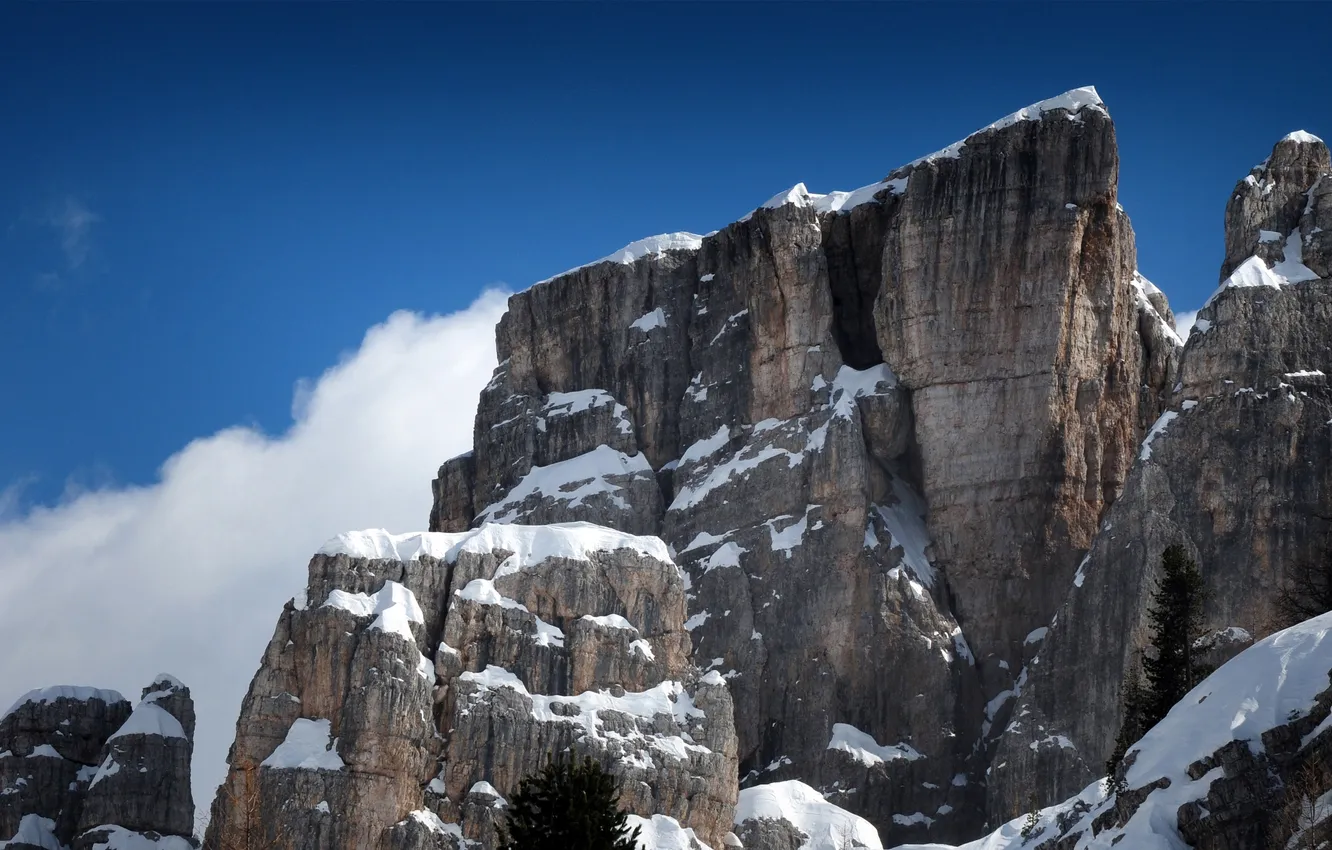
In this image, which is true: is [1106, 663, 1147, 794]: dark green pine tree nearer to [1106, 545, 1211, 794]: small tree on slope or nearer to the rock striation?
[1106, 545, 1211, 794]: small tree on slope

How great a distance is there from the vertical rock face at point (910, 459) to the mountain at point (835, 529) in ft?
0.80

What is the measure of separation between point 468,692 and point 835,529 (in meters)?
31.7

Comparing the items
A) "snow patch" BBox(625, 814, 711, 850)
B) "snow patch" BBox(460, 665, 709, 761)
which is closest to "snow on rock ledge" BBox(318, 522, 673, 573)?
"snow patch" BBox(460, 665, 709, 761)

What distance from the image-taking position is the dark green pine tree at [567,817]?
69.6 m

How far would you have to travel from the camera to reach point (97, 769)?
494 ft

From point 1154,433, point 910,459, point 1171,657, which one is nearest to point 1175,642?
point 1171,657

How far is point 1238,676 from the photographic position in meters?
91.2

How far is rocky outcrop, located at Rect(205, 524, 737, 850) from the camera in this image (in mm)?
134875

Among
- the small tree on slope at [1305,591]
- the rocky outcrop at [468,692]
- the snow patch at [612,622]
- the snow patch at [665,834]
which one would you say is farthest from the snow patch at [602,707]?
the small tree on slope at [1305,591]

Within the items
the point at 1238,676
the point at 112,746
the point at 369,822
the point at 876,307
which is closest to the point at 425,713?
the point at 369,822

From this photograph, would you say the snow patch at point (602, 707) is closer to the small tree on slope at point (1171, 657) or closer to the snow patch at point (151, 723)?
the snow patch at point (151, 723)

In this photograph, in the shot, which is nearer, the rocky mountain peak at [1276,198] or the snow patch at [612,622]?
the snow patch at [612,622]

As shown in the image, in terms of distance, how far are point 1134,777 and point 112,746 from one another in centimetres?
7795

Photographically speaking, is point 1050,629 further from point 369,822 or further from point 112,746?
point 112,746
